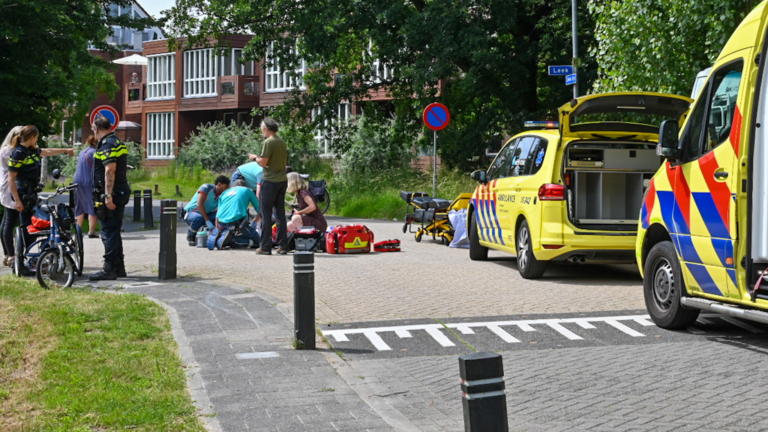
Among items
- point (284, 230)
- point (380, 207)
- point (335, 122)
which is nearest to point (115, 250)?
point (284, 230)

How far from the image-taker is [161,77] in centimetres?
6475

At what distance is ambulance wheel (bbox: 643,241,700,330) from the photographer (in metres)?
8.15

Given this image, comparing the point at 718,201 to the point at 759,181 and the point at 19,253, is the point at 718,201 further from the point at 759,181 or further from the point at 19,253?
the point at 19,253

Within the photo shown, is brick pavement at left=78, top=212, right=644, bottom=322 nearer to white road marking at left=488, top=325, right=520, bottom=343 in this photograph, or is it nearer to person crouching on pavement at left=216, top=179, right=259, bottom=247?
person crouching on pavement at left=216, top=179, right=259, bottom=247

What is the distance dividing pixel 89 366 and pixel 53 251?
4.41 metres

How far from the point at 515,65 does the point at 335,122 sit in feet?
23.3

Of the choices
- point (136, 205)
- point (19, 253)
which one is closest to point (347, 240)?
point (19, 253)

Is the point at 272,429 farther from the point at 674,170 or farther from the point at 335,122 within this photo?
the point at 335,122

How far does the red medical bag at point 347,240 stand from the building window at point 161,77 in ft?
165

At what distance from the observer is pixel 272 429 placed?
16.9ft

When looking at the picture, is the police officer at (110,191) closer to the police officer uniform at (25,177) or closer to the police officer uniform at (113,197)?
the police officer uniform at (113,197)

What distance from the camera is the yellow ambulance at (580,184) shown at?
1142 cm

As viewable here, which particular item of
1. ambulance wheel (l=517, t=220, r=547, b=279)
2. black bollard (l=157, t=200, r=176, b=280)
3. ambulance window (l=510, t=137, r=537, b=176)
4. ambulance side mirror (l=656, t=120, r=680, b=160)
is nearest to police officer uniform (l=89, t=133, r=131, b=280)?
black bollard (l=157, t=200, r=176, b=280)

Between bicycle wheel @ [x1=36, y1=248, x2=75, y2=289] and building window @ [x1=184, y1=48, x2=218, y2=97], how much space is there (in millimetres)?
50824
